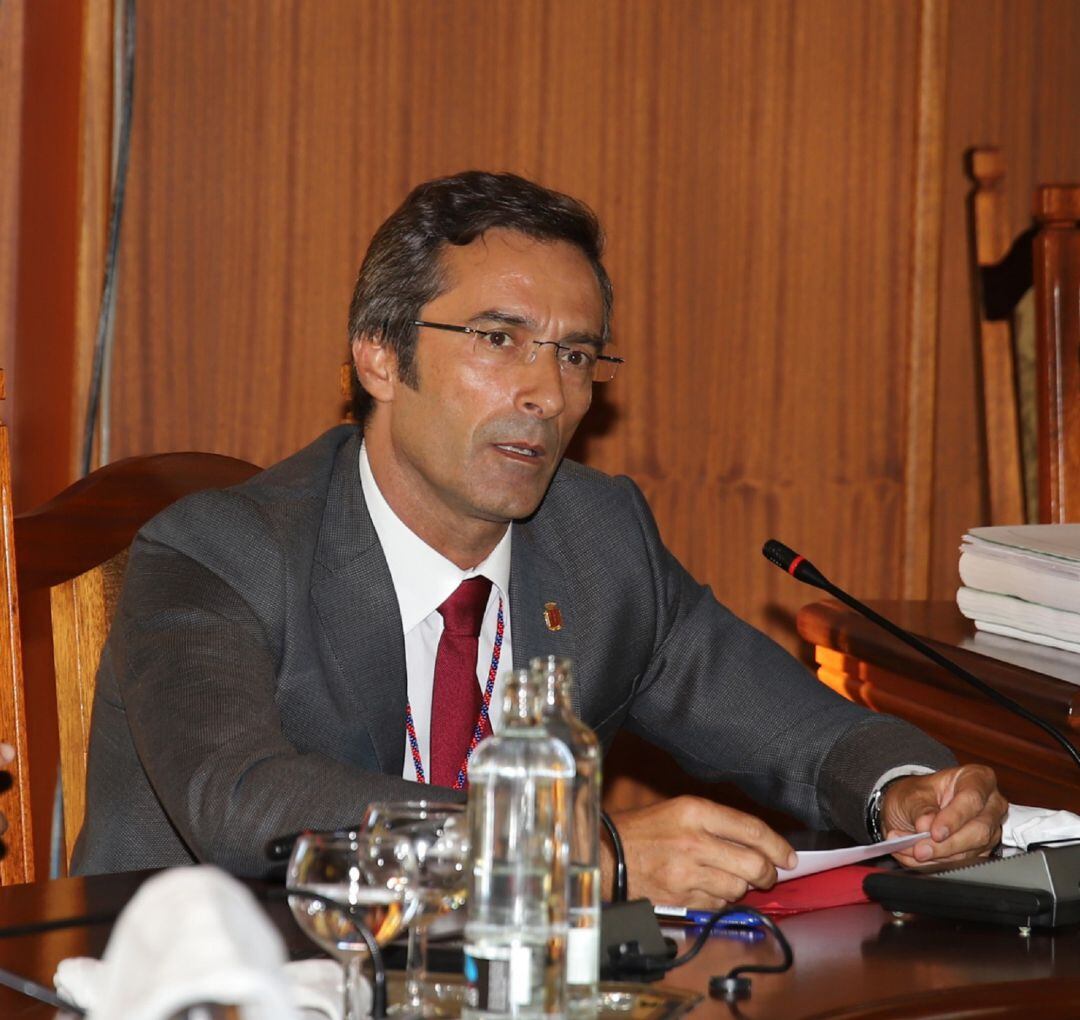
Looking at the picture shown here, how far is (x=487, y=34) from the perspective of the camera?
3.11m

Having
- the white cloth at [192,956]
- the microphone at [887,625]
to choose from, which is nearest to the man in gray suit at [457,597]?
the microphone at [887,625]

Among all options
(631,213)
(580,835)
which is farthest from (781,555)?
(631,213)

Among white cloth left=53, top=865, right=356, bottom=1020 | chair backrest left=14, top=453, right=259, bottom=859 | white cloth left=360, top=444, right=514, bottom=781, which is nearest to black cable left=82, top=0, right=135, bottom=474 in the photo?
chair backrest left=14, top=453, right=259, bottom=859

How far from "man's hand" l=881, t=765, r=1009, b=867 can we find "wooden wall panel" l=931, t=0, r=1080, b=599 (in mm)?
1672

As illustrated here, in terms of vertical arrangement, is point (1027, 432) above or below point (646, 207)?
below

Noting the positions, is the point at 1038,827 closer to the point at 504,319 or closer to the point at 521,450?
the point at 521,450

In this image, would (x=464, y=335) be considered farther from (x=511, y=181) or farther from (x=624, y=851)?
(x=624, y=851)

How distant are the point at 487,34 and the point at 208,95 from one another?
0.57m

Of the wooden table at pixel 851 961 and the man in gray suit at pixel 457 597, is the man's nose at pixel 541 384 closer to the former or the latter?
the man in gray suit at pixel 457 597

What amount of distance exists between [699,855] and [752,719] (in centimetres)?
73

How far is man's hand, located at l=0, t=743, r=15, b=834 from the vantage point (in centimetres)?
184

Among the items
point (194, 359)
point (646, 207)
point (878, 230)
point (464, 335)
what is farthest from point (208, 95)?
point (878, 230)

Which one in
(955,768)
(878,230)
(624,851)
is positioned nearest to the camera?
(624,851)

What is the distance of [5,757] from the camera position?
1.86 m
